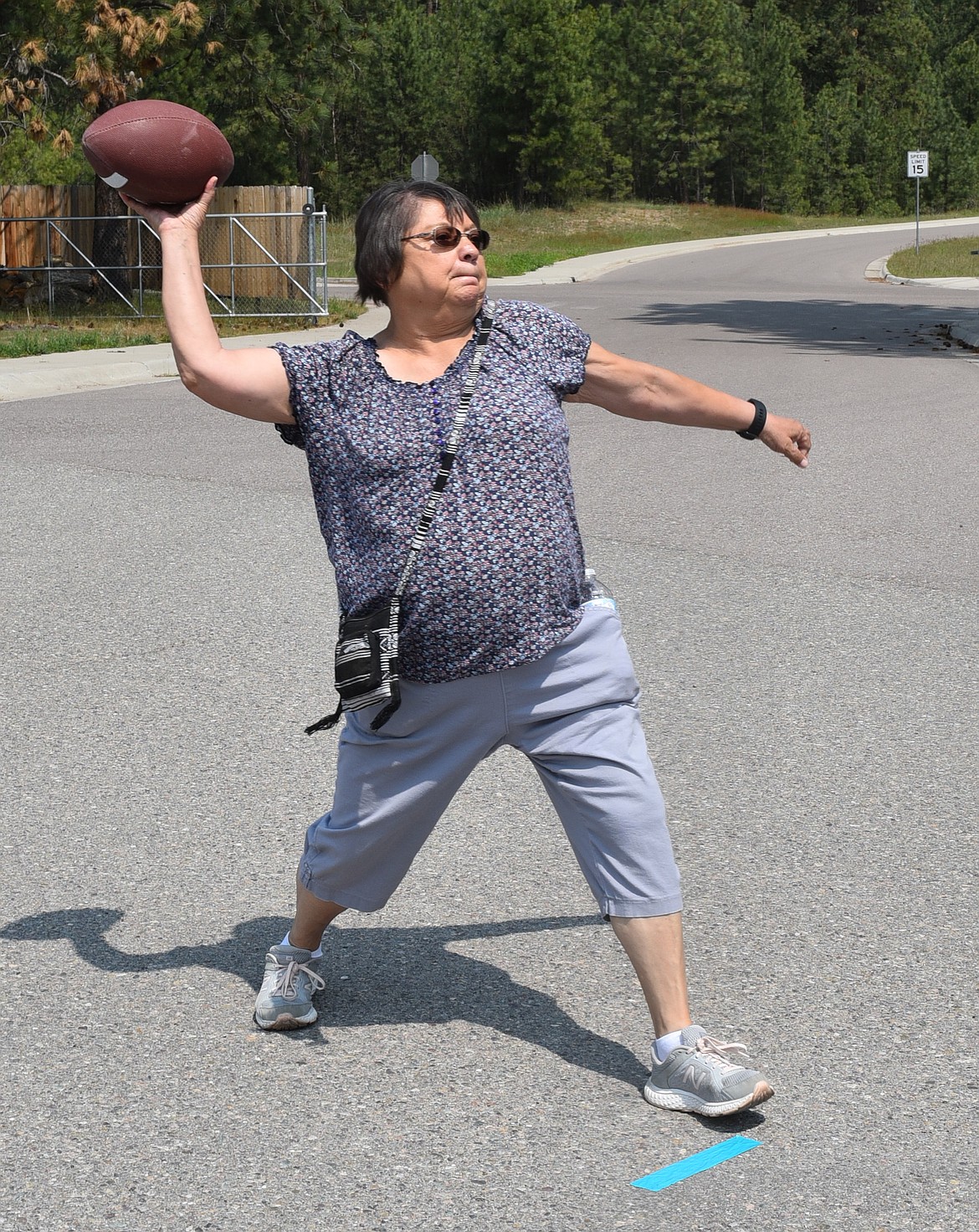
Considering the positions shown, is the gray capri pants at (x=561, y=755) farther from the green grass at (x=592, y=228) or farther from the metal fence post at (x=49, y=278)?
the green grass at (x=592, y=228)

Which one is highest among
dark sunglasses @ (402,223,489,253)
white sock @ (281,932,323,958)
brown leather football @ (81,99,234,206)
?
brown leather football @ (81,99,234,206)

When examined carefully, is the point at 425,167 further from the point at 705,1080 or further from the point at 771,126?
the point at 771,126

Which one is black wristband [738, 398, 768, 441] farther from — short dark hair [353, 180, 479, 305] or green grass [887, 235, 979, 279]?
green grass [887, 235, 979, 279]

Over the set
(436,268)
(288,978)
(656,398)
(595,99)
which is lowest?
(288,978)

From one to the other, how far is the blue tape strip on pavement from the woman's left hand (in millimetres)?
1415

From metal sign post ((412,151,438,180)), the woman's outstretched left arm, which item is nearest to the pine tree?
metal sign post ((412,151,438,180))

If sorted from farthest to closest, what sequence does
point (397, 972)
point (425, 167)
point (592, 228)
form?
point (592, 228) → point (425, 167) → point (397, 972)

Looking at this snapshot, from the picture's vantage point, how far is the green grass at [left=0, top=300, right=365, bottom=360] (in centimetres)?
1959

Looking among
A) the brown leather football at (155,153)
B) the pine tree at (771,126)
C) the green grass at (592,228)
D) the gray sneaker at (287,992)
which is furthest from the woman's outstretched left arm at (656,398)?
the pine tree at (771,126)

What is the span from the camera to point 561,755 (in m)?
3.06

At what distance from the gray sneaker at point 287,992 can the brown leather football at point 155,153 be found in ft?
5.20

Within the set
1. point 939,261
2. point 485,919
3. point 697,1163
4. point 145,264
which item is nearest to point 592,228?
point 939,261

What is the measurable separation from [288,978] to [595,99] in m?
73.3

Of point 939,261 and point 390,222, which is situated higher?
point 939,261
